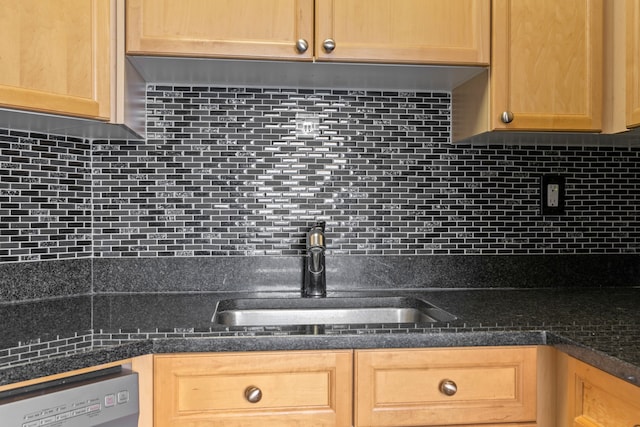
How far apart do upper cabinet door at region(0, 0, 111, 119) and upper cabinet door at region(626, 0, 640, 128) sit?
1.36 meters

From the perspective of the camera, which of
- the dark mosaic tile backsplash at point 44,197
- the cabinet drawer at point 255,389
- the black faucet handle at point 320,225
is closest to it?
the cabinet drawer at point 255,389

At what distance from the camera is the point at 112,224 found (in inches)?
70.9

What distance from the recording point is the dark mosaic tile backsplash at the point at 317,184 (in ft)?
5.91

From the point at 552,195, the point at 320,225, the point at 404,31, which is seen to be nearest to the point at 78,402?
the point at 320,225

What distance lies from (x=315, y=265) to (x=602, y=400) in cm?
86

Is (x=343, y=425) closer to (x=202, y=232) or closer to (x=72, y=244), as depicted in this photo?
(x=202, y=232)

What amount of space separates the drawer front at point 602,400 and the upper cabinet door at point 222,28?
1014 mm

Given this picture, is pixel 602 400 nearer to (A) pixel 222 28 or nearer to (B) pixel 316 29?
(B) pixel 316 29

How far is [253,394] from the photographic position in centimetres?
121

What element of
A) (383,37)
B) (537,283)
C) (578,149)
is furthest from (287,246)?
(578,149)

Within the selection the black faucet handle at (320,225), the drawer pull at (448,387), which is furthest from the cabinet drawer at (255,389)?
the black faucet handle at (320,225)

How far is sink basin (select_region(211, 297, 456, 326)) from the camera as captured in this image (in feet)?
5.55

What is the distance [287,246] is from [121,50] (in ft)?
2.48

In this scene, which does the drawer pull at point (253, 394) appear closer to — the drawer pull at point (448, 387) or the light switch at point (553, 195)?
the drawer pull at point (448, 387)
